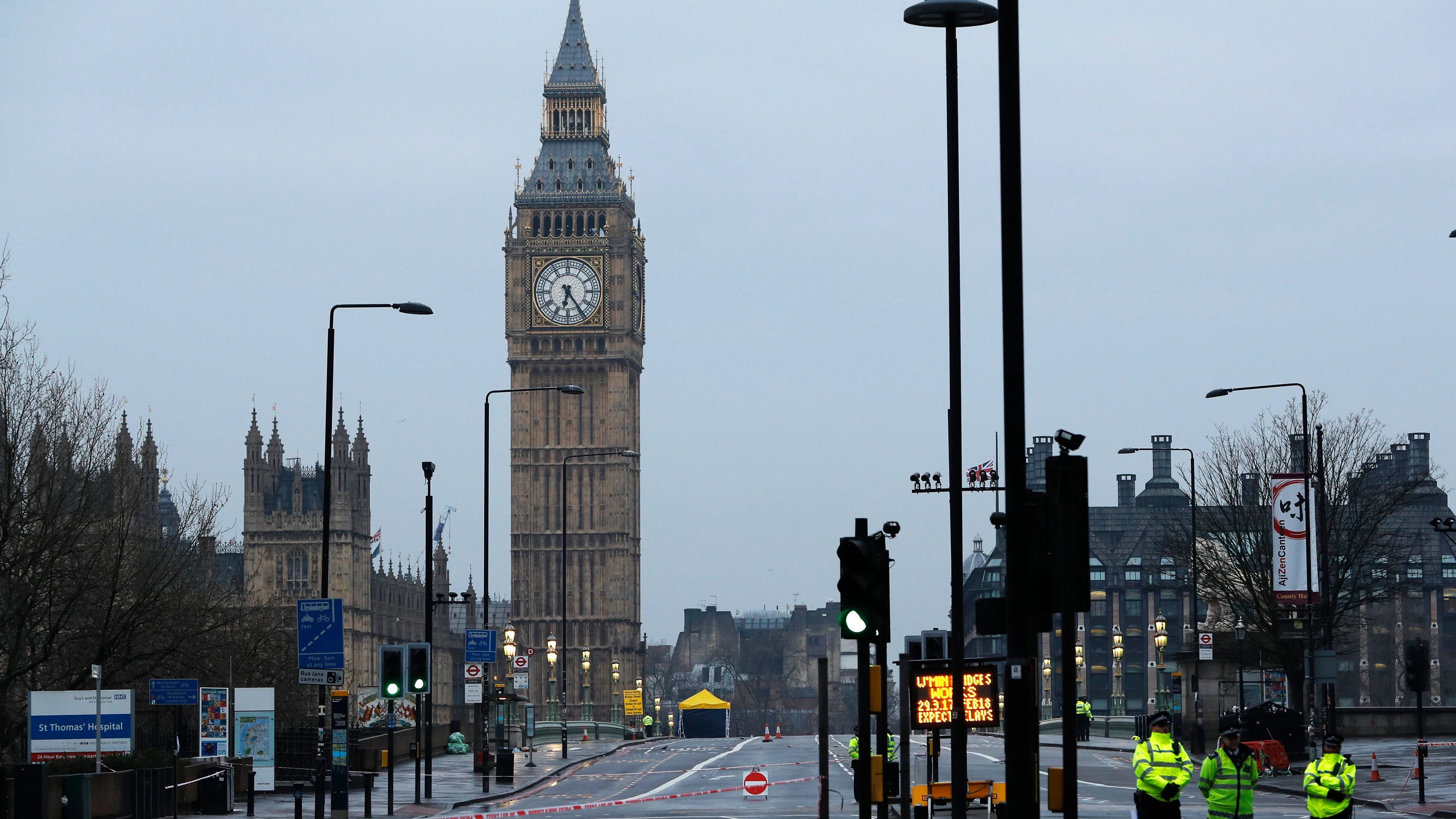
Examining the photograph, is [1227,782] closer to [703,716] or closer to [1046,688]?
[703,716]

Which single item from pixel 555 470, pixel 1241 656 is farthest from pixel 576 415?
pixel 1241 656

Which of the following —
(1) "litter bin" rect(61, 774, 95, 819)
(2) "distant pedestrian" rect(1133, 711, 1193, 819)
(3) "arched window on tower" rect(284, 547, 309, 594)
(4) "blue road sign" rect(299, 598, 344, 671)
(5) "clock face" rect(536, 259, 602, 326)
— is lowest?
(1) "litter bin" rect(61, 774, 95, 819)

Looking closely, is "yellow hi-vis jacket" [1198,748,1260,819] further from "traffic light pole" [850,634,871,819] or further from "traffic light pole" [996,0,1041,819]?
"traffic light pole" [996,0,1041,819]

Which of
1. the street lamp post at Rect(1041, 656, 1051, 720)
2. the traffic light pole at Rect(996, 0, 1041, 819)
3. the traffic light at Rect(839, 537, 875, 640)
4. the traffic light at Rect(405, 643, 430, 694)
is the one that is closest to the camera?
the traffic light pole at Rect(996, 0, 1041, 819)

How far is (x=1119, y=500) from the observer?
7682 inches

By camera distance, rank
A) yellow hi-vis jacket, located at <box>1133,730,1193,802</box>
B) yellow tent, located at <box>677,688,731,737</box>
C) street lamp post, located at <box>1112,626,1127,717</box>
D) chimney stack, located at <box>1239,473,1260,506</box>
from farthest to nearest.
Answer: yellow tent, located at <box>677,688,731,737</box>
street lamp post, located at <box>1112,626,1127,717</box>
chimney stack, located at <box>1239,473,1260,506</box>
yellow hi-vis jacket, located at <box>1133,730,1193,802</box>

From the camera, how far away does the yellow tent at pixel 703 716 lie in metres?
119

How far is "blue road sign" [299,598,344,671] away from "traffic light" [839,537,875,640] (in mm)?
14335

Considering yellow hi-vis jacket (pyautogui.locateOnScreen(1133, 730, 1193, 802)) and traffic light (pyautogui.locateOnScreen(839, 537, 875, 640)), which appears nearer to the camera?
traffic light (pyautogui.locateOnScreen(839, 537, 875, 640))

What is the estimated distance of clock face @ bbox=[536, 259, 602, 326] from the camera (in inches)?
5930

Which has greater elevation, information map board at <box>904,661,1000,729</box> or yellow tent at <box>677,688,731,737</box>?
information map board at <box>904,661,1000,729</box>

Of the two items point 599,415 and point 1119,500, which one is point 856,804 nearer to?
point 599,415

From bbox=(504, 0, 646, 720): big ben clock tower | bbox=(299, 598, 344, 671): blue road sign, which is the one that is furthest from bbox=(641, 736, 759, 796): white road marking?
bbox=(504, 0, 646, 720): big ben clock tower

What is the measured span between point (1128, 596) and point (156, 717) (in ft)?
469
